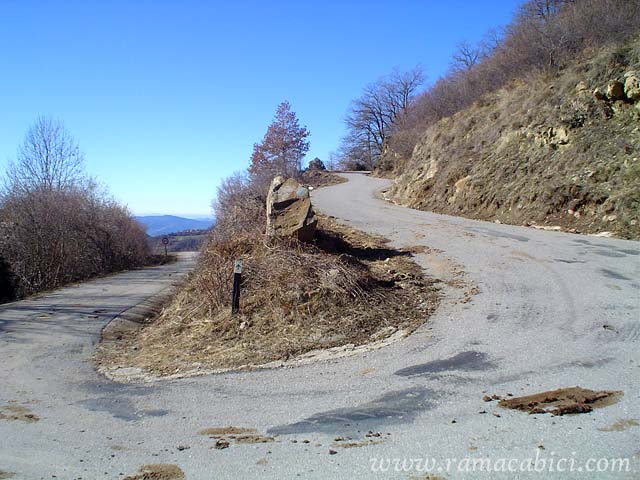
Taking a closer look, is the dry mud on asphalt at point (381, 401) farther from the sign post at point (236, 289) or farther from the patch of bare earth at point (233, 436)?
the sign post at point (236, 289)

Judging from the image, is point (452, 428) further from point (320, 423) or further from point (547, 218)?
point (547, 218)

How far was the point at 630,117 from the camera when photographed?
61.3ft

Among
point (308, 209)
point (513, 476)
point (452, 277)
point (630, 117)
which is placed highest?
point (630, 117)

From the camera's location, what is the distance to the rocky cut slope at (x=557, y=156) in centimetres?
1711

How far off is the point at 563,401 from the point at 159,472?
373 centimetres

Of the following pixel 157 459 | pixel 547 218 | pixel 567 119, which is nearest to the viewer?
pixel 157 459

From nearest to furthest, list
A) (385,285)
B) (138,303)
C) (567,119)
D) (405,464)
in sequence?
1. (405,464)
2. (385,285)
3. (138,303)
4. (567,119)

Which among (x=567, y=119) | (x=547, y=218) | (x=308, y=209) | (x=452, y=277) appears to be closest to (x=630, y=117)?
(x=567, y=119)

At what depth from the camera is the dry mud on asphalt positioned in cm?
409

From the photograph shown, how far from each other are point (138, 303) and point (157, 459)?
10000 mm

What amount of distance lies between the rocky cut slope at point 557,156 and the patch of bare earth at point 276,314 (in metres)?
9.43

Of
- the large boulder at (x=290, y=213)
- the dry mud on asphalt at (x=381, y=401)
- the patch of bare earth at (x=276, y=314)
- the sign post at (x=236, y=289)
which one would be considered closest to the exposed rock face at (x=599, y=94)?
the dry mud on asphalt at (x=381, y=401)

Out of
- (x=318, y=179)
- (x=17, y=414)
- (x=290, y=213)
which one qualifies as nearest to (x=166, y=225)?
(x=318, y=179)

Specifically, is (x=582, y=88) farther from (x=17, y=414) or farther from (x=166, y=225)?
(x=166, y=225)
